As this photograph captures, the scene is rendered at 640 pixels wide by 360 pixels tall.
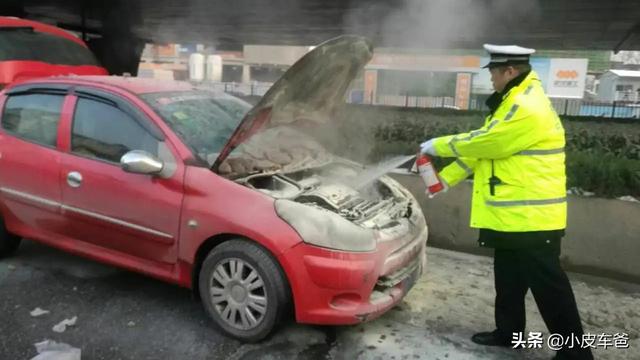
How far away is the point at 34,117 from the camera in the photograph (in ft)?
12.4

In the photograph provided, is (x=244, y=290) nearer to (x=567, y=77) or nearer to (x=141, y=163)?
(x=141, y=163)

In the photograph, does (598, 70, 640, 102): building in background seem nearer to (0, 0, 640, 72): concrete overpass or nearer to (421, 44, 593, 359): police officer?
(0, 0, 640, 72): concrete overpass

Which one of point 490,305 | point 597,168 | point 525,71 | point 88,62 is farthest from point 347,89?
point 88,62

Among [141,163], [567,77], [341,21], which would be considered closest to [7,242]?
[141,163]

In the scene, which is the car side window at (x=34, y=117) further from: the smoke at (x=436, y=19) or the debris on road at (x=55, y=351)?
the smoke at (x=436, y=19)

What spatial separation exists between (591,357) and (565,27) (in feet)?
27.2

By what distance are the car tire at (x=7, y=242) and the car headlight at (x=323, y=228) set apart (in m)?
2.36

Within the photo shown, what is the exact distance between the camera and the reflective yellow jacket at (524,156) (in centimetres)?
278

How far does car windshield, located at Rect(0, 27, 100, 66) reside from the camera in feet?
18.4

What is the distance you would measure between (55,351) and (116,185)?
3.19ft

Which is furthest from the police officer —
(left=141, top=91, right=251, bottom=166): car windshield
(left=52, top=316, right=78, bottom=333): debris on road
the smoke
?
the smoke

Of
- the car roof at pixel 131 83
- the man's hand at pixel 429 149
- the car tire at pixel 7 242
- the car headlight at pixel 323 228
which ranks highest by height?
the car roof at pixel 131 83

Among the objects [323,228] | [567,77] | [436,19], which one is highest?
[567,77]

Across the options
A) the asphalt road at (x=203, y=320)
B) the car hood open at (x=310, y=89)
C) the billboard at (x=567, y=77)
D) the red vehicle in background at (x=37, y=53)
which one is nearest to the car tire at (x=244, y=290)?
the asphalt road at (x=203, y=320)
